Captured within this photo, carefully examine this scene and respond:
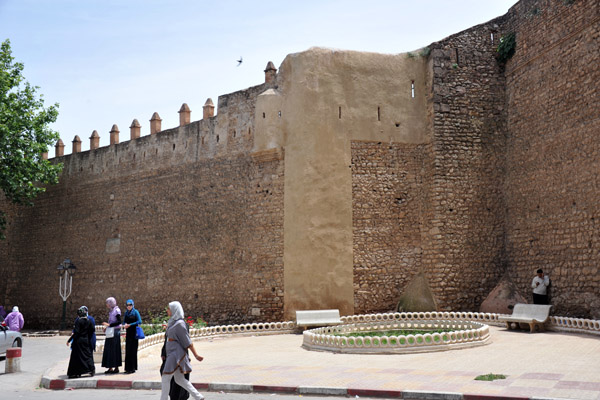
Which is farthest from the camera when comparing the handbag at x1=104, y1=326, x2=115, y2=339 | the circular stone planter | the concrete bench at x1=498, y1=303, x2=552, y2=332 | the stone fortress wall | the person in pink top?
the stone fortress wall

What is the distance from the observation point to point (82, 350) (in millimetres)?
8672

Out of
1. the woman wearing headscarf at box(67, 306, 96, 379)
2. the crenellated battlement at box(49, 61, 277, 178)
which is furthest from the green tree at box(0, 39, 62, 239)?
the woman wearing headscarf at box(67, 306, 96, 379)

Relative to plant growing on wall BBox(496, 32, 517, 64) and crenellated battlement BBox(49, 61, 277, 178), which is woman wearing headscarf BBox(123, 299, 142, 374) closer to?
crenellated battlement BBox(49, 61, 277, 178)

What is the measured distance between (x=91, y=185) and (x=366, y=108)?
11.6m

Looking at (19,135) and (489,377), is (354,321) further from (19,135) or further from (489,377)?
(19,135)

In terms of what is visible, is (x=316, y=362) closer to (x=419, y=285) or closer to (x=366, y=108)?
(x=419, y=285)

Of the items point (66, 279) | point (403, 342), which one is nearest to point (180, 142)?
point (66, 279)

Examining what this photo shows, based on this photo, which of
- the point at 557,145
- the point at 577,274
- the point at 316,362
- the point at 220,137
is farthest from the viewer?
the point at 220,137

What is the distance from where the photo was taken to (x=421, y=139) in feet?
50.4

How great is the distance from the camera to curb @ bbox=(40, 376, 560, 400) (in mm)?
6078

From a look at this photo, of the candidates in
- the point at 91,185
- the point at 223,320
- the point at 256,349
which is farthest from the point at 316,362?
the point at 91,185

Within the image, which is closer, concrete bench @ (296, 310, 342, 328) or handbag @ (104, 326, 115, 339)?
handbag @ (104, 326, 115, 339)

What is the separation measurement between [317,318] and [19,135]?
1278 centimetres

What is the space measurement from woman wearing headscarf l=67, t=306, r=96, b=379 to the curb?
21cm
